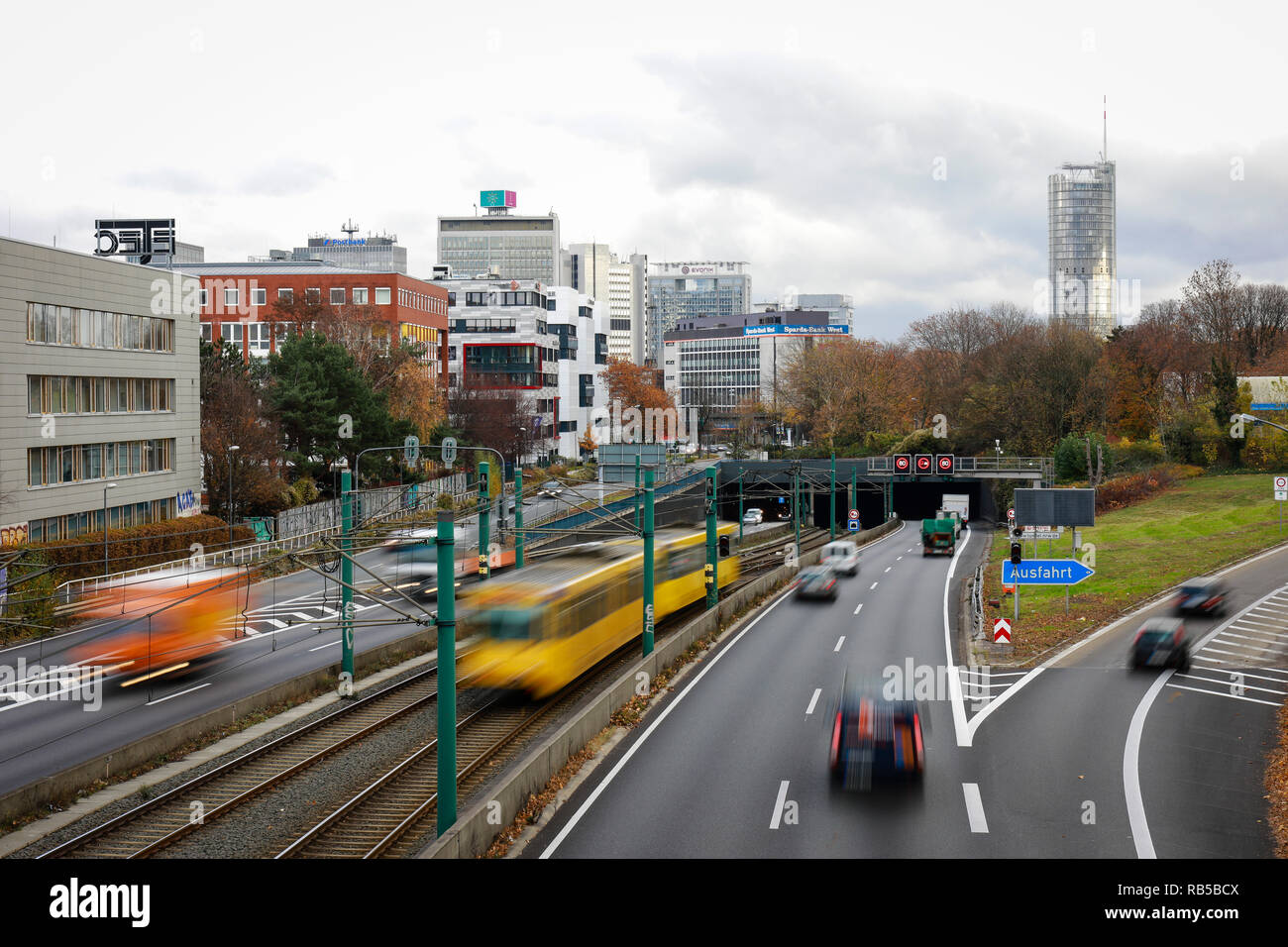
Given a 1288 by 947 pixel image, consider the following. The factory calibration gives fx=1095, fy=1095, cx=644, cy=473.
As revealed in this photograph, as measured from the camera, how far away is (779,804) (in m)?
18.8

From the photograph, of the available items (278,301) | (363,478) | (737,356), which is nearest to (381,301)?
(278,301)

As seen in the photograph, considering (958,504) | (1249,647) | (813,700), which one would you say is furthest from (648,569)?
(958,504)

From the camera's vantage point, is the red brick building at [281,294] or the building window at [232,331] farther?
the building window at [232,331]

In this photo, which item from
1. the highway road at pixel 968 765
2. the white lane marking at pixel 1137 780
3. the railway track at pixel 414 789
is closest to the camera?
the white lane marking at pixel 1137 780

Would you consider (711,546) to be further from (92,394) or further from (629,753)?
(92,394)

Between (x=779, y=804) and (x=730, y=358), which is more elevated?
(x=730, y=358)

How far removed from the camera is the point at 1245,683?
2758cm

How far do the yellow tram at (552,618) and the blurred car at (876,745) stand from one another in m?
8.58

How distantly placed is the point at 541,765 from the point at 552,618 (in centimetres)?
681

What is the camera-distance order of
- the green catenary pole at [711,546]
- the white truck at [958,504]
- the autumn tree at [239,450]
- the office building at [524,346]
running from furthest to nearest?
1. the office building at [524,346]
2. the white truck at [958,504]
3. the autumn tree at [239,450]
4. the green catenary pole at [711,546]

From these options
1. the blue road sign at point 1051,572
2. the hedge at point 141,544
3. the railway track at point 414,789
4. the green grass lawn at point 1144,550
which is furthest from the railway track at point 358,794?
the hedge at point 141,544

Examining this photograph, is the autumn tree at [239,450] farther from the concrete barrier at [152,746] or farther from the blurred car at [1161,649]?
the blurred car at [1161,649]

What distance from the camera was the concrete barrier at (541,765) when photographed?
1544cm

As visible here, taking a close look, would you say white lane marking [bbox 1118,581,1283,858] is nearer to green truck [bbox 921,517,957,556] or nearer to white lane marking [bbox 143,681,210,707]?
white lane marking [bbox 143,681,210,707]
